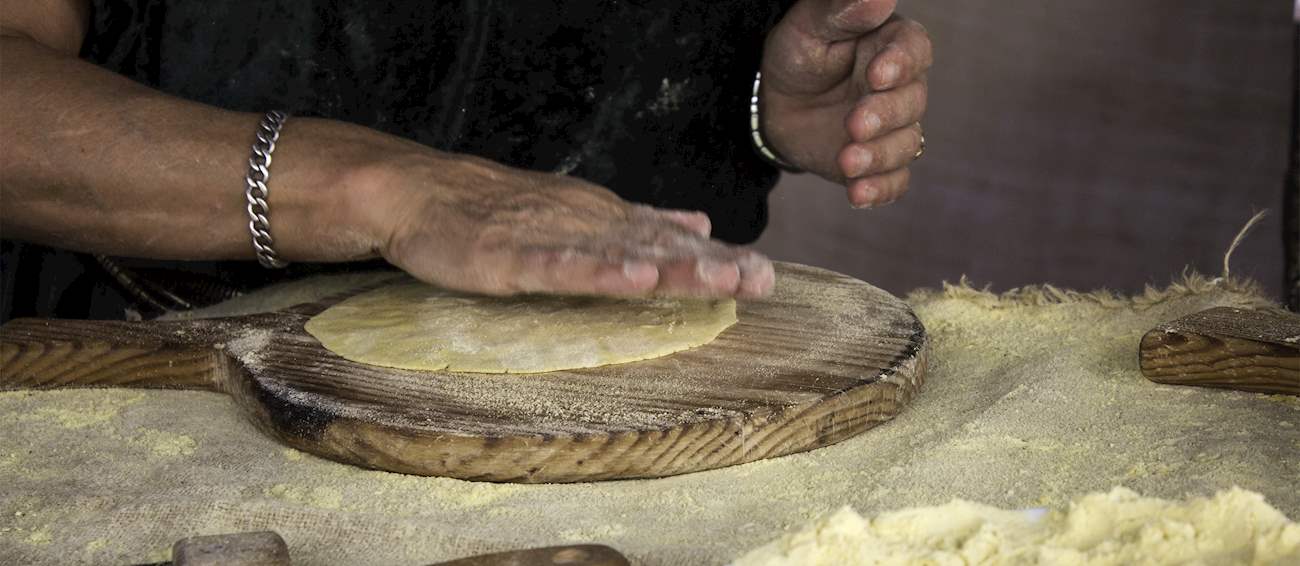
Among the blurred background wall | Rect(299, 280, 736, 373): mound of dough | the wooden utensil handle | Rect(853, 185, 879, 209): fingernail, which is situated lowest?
the blurred background wall

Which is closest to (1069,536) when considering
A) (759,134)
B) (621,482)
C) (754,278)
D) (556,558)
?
(556,558)

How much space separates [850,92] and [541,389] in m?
0.91

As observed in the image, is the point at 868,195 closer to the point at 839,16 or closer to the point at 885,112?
the point at 885,112

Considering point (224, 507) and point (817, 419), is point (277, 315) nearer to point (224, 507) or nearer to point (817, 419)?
point (224, 507)

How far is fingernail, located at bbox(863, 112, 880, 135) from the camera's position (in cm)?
177

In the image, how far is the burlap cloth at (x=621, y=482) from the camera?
3.27 feet

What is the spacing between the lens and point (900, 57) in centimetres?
175

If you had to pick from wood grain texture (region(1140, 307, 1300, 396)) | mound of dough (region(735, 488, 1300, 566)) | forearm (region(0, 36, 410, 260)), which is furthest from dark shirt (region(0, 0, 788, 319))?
mound of dough (region(735, 488, 1300, 566))

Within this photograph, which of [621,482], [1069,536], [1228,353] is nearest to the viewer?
[1069,536]

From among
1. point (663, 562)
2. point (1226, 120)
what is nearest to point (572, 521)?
point (663, 562)

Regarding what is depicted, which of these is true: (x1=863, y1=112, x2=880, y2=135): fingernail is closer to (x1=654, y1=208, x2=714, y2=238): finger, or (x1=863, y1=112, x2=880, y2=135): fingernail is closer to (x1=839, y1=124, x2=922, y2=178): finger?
(x1=839, y1=124, x2=922, y2=178): finger

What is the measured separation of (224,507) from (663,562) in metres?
0.37

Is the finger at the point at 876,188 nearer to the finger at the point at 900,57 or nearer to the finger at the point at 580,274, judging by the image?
the finger at the point at 900,57

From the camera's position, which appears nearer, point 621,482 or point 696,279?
point 621,482
